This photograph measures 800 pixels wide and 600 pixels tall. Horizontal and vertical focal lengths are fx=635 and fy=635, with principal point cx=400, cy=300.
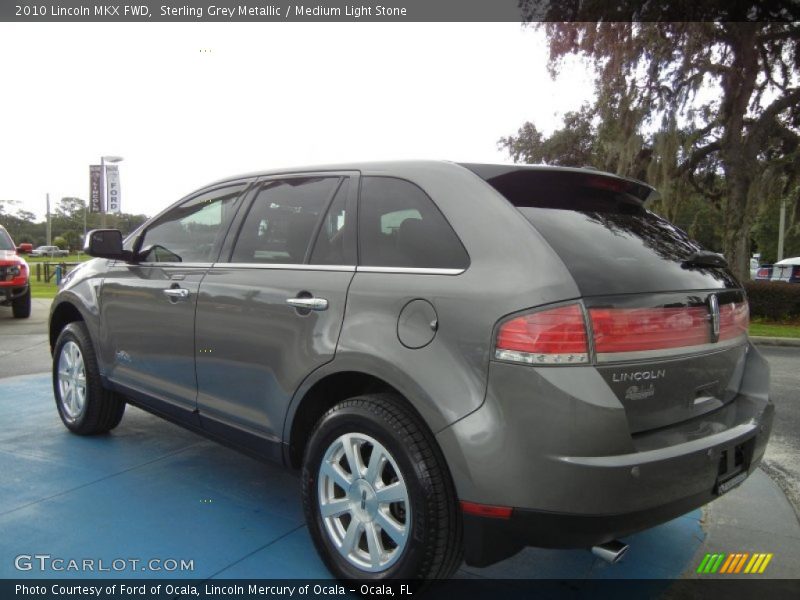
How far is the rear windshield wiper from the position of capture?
252 cm

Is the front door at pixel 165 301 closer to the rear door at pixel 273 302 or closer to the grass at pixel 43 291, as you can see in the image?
the rear door at pixel 273 302

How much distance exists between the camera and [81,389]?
439 centimetres

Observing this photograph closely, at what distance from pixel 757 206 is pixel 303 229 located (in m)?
17.6

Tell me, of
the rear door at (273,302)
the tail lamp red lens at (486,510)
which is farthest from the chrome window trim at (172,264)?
the tail lamp red lens at (486,510)

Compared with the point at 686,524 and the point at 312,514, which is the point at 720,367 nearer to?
the point at 686,524

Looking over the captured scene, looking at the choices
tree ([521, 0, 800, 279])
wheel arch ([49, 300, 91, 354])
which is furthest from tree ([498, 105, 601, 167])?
wheel arch ([49, 300, 91, 354])

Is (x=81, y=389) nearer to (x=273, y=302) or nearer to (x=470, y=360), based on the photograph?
(x=273, y=302)

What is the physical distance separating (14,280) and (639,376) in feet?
41.6

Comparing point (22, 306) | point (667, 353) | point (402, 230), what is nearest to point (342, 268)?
point (402, 230)

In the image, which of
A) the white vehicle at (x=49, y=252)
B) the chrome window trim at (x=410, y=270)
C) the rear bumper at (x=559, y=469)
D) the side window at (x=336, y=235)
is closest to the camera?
the rear bumper at (x=559, y=469)

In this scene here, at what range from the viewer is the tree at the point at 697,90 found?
1566cm

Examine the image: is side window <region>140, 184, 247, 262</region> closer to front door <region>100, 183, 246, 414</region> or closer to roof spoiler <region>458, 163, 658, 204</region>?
front door <region>100, 183, 246, 414</region>

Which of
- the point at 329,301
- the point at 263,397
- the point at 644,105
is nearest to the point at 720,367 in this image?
the point at 329,301

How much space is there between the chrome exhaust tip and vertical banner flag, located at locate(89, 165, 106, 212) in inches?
668
